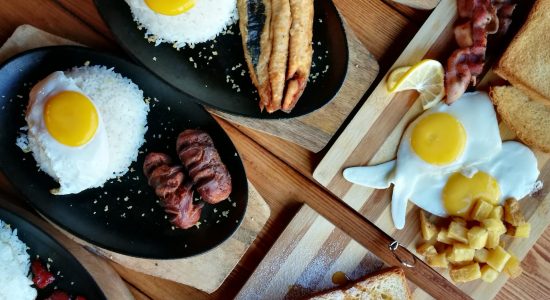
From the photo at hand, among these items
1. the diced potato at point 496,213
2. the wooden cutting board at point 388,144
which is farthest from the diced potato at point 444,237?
the diced potato at point 496,213

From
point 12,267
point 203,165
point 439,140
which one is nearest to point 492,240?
point 439,140

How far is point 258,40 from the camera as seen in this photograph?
2871mm

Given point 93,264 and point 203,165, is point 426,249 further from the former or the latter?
point 93,264

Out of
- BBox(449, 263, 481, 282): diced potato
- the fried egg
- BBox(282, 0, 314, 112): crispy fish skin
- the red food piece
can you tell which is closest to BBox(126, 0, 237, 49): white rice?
BBox(282, 0, 314, 112): crispy fish skin

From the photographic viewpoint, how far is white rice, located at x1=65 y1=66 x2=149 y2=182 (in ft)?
9.27

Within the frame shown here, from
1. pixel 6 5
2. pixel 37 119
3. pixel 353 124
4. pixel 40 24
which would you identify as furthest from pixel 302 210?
pixel 6 5

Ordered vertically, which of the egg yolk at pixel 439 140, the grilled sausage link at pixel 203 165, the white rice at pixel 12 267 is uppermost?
the egg yolk at pixel 439 140

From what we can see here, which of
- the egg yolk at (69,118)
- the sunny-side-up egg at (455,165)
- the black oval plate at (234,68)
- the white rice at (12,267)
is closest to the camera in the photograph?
the egg yolk at (69,118)

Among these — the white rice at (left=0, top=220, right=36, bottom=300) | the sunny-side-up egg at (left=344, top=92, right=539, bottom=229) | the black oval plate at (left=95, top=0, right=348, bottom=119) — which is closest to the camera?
the white rice at (left=0, top=220, right=36, bottom=300)

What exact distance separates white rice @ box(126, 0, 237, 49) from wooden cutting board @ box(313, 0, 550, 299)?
82cm

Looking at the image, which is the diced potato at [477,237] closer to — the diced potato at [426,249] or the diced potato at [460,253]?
the diced potato at [460,253]

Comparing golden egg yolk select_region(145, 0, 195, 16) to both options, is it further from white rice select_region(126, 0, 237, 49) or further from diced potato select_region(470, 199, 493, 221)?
diced potato select_region(470, 199, 493, 221)

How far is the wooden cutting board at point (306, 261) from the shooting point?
3041 mm

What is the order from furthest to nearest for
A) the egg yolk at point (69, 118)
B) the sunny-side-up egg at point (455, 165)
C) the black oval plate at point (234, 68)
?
the sunny-side-up egg at point (455, 165) → the black oval plate at point (234, 68) → the egg yolk at point (69, 118)
